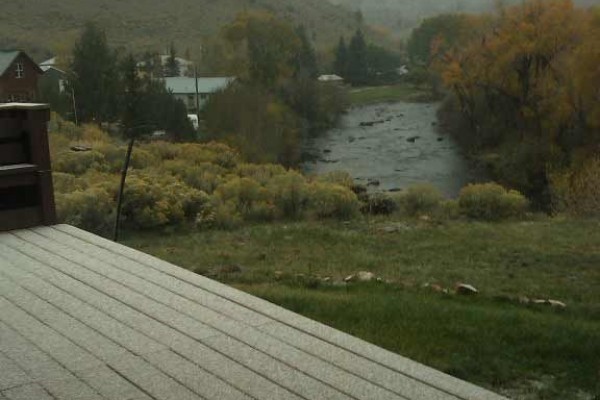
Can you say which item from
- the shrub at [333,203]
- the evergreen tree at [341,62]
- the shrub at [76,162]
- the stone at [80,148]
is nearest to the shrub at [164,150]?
the stone at [80,148]

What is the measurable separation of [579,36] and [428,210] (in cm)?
1607

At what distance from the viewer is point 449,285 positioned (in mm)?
8102

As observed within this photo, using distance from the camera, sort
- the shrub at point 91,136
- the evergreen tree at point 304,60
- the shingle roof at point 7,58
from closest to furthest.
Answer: the shrub at point 91,136, the shingle roof at point 7,58, the evergreen tree at point 304,60

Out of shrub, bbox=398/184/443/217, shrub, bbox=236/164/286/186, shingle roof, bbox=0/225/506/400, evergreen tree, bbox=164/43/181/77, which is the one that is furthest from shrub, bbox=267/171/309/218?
evergreen tree, bbox=164/43/181/77

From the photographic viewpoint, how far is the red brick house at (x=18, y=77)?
2495 cm

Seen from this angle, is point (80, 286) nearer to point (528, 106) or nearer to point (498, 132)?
point (528, 106)

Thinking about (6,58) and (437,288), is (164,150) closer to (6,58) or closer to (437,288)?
(6,58)

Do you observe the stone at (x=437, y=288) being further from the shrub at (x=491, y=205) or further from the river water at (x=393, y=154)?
the river water at (x=393, y=154)

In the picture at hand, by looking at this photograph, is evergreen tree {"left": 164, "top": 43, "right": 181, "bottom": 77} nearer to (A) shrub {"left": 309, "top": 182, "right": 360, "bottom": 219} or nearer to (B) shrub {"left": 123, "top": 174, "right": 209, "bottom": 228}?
(A) shrub {"left": 309, "top": 182, "right": 360, "bottom": 219}

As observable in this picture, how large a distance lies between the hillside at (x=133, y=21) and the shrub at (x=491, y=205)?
4724 cm

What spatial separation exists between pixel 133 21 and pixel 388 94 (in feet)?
117

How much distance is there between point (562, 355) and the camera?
15.1 feet

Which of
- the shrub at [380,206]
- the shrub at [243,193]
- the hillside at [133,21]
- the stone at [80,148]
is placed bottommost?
the shrub at [380,206]

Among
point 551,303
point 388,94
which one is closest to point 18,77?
point 551,303
